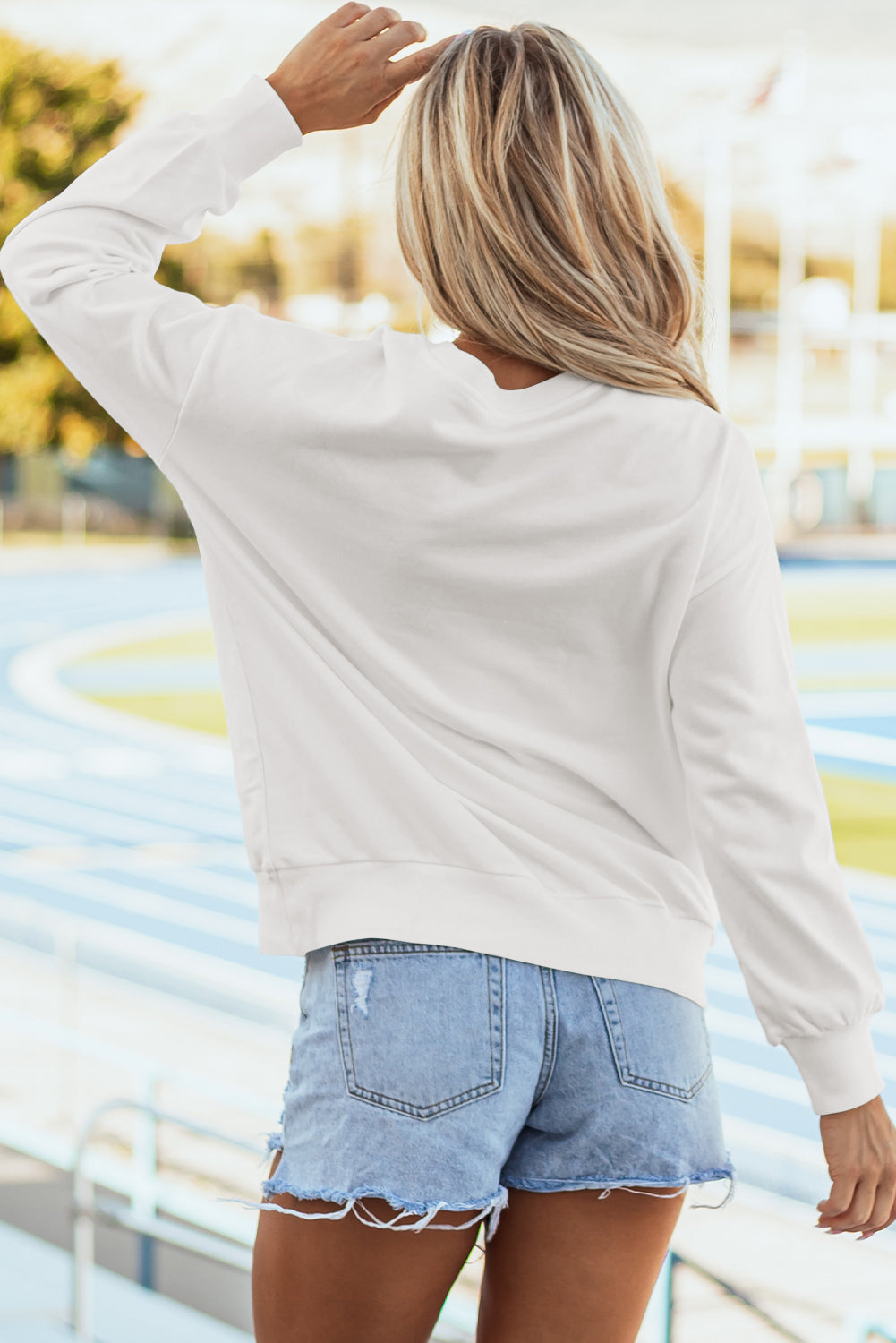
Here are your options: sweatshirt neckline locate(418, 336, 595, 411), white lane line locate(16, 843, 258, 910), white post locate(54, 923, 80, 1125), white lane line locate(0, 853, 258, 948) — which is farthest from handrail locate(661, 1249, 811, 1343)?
white lane line locate(16, 843, 258, 910)

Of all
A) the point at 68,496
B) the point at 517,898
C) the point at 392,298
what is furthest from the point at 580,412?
the point at 392,298

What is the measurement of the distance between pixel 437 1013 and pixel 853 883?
318 inches

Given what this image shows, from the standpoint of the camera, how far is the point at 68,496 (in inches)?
1117

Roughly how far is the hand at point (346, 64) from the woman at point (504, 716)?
11 cm

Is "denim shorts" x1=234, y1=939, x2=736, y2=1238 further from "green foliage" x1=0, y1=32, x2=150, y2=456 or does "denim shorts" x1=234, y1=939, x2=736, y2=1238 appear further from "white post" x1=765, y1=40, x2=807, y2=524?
"green foliage" x1=0, y1=32, x2=150, y2=456

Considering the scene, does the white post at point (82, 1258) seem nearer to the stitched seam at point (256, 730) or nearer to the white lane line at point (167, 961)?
the white lane line at point (167, 961)

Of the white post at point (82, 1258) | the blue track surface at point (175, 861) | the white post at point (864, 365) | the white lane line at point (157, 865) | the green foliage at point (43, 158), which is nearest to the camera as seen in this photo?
the white post at point (82, 1258)

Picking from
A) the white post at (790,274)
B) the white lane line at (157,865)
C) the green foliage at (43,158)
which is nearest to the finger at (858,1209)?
the white lane line at (157,865)

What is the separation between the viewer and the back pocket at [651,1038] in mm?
1041

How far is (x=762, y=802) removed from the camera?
3.49 ft

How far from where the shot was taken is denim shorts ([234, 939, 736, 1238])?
3.28ft

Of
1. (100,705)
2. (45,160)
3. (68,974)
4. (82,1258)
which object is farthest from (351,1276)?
(45,160)

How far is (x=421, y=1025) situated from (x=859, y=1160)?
0.32 metres

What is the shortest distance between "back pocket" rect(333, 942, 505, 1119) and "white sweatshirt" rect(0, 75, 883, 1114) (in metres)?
0.02
